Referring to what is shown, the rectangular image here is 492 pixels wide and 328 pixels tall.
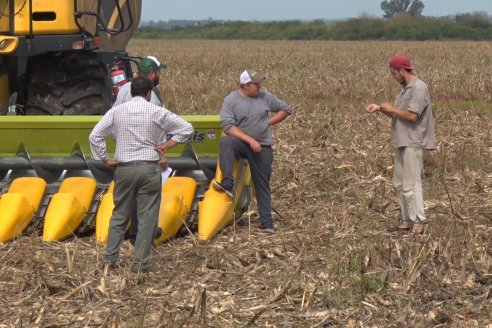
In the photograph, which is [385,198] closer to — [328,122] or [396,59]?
[396,59]

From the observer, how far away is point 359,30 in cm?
6306

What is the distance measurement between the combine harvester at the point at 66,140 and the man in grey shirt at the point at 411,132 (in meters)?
1.26

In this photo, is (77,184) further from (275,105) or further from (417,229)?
(417,229)

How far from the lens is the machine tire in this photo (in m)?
9.07

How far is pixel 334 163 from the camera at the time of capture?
10.3 m

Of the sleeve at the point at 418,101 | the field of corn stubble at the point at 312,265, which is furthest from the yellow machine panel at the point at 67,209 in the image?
the sleeve at the point at 418,101

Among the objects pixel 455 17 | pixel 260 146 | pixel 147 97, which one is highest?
pixel 147 97

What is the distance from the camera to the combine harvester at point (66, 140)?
25.1 feet

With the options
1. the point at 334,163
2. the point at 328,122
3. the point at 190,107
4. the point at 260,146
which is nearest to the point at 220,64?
the point at 190,107

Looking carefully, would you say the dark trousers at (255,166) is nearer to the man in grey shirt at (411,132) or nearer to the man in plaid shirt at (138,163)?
the man in grey shirt at (411,132)

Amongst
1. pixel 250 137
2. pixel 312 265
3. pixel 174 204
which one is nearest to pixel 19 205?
pixel 174 204

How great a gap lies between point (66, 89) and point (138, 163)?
9.03 feet

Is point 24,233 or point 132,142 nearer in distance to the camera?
point 132,142

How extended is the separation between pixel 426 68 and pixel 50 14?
54.7 feet
